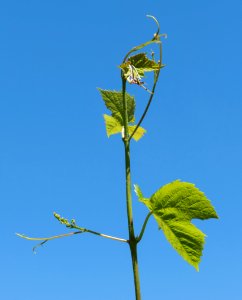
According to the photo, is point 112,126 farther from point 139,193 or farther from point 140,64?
point 139,193

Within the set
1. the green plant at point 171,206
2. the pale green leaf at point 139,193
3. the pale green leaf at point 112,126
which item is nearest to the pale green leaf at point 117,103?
the pale green leaf at point 112,126

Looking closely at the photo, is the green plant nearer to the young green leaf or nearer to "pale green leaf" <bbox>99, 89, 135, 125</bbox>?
the young green leaf

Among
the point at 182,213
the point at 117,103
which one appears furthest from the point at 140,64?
the point at 182,213

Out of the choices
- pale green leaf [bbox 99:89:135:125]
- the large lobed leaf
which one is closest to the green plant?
the large lobed leaf

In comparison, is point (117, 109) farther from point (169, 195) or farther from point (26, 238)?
point (26, 238)

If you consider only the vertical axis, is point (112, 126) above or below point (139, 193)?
above

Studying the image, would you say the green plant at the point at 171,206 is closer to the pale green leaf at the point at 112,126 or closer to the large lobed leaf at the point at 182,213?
the large lobed leaf at the point at 182,213

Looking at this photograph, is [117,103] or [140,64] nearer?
[140,64]
